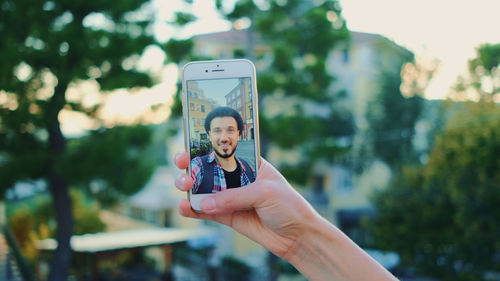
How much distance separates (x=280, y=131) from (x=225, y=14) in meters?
3.22

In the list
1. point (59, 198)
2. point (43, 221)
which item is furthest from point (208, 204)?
point (43, 221)

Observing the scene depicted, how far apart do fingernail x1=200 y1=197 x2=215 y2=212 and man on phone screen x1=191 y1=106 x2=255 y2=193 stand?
0.09 m

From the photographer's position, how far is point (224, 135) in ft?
6.02

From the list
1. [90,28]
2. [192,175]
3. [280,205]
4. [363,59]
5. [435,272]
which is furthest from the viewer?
[363,59]

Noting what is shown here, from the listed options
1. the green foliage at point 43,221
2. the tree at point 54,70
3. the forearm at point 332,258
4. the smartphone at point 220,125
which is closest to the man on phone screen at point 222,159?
the smartphone at point 220,125

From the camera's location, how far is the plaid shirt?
5.90 feet

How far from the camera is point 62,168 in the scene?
8.05m

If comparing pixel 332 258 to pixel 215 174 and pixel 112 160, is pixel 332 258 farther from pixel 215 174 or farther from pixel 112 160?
pixel 112 160

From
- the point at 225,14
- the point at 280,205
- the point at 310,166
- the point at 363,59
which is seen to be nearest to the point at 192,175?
the point at 280,205

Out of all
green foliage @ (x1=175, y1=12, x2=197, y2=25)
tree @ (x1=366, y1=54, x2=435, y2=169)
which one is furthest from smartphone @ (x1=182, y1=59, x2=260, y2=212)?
tree @ (x1=366, y1=54, x2=435, y2=169)

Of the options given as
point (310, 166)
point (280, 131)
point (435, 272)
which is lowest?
point (435, 272)

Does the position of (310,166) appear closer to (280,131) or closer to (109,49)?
(280,131)

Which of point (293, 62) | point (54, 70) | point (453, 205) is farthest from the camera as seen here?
point (293, 62)

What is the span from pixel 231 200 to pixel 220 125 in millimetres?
335
